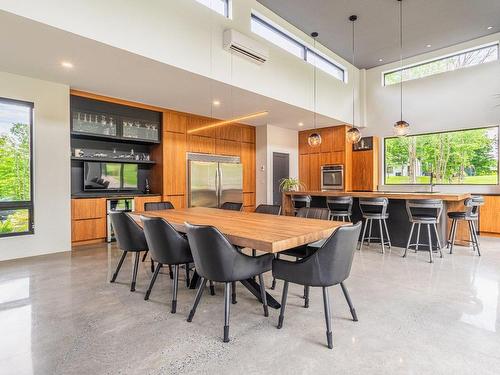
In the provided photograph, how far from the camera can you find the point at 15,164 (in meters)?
4.52

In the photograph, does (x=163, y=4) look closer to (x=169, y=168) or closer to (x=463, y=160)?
(x=169, y=168)

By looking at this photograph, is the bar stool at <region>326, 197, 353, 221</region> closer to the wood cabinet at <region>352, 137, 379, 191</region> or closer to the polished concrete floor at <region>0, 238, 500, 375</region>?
the polished concrete floor at <region>0, 238, 500, 375</region>

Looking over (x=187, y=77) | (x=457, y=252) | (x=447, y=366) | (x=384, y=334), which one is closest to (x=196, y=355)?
(x=384, y=334)

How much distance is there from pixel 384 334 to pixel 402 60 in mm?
7307

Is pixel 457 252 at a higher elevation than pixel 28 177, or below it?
below

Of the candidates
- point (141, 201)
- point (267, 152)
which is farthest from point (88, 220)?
point (267, 152)

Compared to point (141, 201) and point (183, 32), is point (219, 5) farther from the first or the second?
point (141, 201)

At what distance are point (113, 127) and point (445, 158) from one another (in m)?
7.55

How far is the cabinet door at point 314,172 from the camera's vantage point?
27.3 ft

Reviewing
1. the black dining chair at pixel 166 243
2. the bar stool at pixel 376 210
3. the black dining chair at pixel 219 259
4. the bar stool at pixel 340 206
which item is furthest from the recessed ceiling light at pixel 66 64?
the bar stool at pixel 376 210

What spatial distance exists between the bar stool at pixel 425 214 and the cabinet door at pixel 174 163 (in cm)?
449

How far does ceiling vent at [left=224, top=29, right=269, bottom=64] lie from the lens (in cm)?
450

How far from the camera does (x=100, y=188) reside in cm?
577

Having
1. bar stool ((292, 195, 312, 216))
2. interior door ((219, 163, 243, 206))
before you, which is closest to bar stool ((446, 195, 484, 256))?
bar stool ((292, 195, 312, 216))
